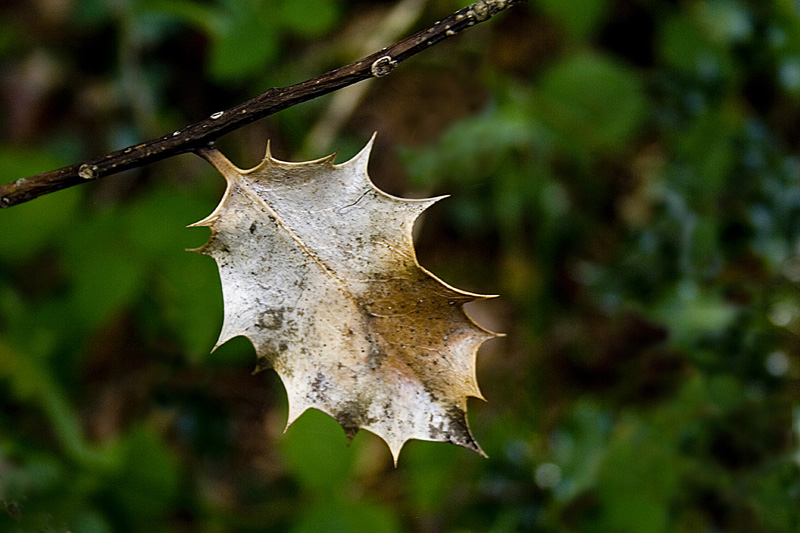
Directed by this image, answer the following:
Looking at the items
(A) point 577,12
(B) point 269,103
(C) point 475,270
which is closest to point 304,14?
(A) point 577,12

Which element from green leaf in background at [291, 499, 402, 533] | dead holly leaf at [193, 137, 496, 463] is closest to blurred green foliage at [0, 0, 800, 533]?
green leaf in background at [291, 499, 402, 533]

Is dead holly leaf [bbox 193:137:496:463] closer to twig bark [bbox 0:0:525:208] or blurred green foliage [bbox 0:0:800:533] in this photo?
twig bark [bbox 0:0:525:208]

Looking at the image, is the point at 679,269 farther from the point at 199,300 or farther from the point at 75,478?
the point at 75,478

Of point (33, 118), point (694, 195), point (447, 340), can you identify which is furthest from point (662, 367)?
point (33, 118)

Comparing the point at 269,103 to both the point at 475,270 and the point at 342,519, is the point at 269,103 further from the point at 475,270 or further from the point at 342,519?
the point at 475,270

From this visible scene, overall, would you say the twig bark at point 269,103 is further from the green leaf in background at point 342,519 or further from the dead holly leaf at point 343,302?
the green leaf in background at point 342,519
